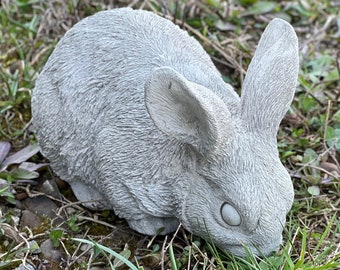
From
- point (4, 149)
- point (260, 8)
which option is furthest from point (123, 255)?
point (260, 8)

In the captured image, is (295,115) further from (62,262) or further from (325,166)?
(62,262)

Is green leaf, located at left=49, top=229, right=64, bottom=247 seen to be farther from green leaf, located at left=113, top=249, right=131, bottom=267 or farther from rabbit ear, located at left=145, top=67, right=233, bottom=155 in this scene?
rabbit ear, located at left=145, top=67, right=233, bottom=155

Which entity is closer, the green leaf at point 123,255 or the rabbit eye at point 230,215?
the rabbit eye at point 230,215

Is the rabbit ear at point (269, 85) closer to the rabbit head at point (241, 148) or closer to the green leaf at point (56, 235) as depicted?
the rabbit head at point (241, 148)

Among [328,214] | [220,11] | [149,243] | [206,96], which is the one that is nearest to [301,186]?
[328,214]

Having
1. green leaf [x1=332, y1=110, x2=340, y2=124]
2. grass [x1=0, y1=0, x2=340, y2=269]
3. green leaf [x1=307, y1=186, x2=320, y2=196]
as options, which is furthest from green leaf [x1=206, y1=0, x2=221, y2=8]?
green leaf [x1=307, y1=186, x2=320, y2=196]

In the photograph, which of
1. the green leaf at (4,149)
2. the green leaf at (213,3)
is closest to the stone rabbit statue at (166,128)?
the green leaf at (4,149)

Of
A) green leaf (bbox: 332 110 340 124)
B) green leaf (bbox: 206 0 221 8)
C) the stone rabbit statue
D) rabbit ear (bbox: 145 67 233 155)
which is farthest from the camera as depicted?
green leaf (bbox: 206 0 221 8)

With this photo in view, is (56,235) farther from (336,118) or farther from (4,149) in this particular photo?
(336,118)
